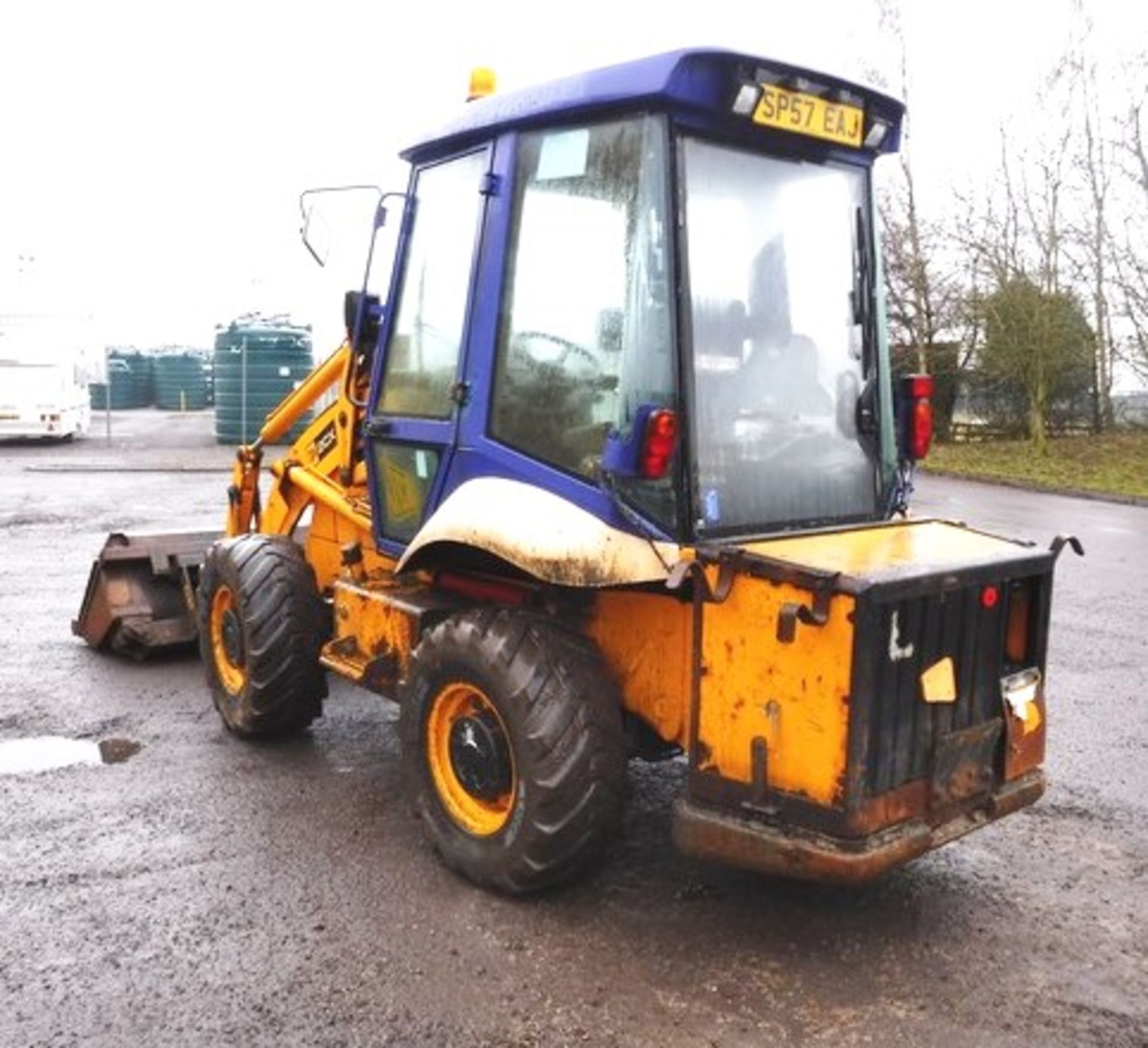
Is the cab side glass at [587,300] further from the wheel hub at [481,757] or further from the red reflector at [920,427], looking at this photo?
the red reflector at [920,427]

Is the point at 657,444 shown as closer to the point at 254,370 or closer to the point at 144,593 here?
the point at 144,593

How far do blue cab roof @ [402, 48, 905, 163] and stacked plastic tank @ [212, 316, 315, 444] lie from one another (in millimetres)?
20167

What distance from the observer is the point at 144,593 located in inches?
278

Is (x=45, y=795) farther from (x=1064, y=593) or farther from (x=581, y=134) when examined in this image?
(x=1064, y=593)

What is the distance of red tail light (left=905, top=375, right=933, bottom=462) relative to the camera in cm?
439

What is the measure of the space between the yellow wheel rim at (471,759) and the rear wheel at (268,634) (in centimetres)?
127

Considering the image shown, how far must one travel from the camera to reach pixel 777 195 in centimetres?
398

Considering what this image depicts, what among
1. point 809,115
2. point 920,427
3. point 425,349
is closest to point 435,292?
point 425,349

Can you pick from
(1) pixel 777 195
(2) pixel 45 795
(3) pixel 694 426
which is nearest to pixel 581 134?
(1) pixel 777 195

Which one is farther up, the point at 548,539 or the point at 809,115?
the point at 809,115

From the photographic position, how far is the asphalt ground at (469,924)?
327cm

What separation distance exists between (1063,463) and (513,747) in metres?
21.4

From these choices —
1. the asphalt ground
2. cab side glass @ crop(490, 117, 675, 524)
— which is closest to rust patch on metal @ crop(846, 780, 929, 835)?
the asphalt ground

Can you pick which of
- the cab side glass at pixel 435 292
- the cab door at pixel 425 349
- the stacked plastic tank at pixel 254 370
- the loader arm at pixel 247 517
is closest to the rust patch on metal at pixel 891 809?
the cab door at pixel 425 349
